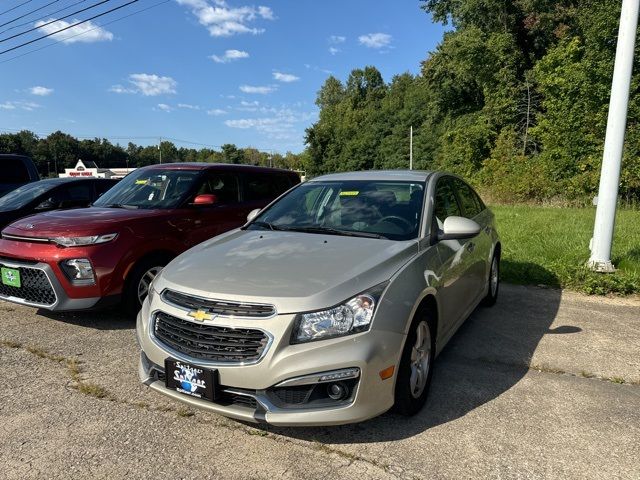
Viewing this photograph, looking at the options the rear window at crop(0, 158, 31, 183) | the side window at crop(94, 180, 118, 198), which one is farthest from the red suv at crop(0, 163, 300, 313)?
the rear window at crop(0, 158, 31, 183)

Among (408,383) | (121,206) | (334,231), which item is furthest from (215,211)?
(408,383)

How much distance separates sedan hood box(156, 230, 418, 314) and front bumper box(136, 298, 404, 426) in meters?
0.17

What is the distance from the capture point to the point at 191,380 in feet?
8.61

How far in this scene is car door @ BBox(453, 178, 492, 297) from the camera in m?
4.34

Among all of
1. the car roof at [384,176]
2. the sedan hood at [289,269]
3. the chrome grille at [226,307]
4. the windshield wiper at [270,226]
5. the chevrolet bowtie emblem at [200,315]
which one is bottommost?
the chevrolet bowtie emblem at [200,315]

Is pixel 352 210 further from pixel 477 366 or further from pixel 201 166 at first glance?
pixel 201 166

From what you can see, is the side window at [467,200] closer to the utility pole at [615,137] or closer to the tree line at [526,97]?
the utility pole at [615,137]

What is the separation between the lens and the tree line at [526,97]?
23.4 m

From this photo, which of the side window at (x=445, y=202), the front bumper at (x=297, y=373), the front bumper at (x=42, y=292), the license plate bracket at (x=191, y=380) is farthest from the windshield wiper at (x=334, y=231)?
the front bumper at (x=42, y=292)

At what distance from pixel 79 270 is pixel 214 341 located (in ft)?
8.14

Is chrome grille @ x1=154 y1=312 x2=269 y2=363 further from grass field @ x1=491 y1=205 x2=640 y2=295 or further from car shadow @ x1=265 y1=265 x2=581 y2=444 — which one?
grass field @ x1=491 y1=205 x2=640 y2=295

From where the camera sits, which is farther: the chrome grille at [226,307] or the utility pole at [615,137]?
the utility pole at [615,137]

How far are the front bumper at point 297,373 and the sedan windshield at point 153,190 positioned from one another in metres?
3.33

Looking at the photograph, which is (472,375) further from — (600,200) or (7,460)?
(600,200)
